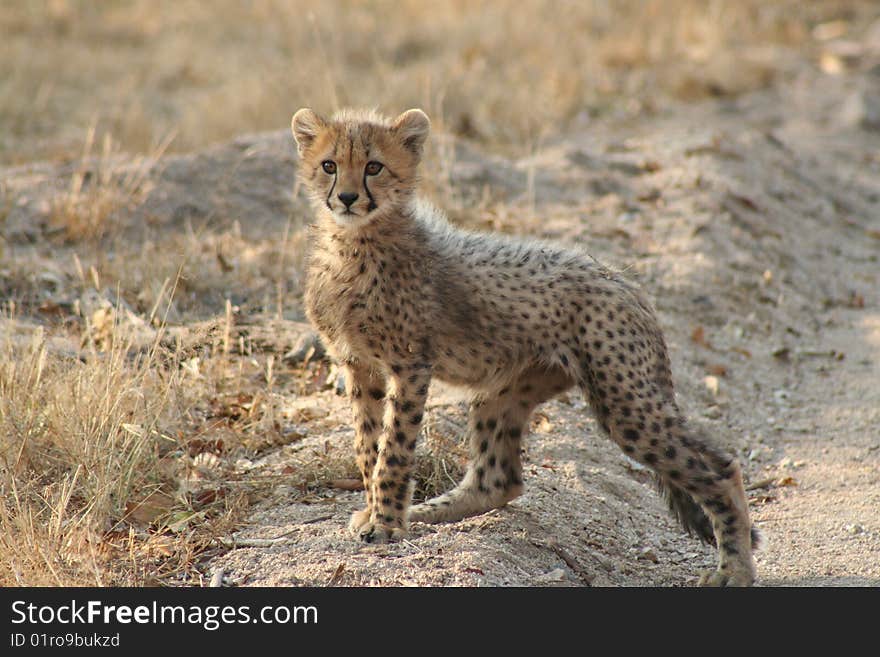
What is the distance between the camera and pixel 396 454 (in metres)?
3.94

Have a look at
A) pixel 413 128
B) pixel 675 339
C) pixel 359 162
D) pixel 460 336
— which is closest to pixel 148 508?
pixel 460 336

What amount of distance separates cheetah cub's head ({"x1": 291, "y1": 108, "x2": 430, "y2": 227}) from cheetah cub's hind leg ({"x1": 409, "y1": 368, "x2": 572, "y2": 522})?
0.79 m

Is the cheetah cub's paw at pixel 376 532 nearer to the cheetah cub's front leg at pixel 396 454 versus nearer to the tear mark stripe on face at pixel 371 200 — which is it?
the cheetah cub's front leg at pixel 396 454

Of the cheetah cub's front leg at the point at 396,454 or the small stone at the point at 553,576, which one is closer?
the small stone at the point at 553,576

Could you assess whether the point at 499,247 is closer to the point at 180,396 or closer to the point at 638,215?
the point at 180,396

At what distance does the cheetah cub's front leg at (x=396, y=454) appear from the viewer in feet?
12.9

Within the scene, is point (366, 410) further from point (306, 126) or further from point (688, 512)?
point (688, 512)

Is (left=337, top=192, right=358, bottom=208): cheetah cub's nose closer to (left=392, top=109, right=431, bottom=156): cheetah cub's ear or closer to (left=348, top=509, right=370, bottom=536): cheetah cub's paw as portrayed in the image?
(left=392, top=109, right=431, bottom=156): cheetah cub's ear

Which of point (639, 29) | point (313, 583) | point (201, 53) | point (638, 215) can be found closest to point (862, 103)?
point (639, 29)

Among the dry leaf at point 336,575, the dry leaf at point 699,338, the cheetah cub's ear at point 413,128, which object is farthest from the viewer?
the dry leaf at point 699,338

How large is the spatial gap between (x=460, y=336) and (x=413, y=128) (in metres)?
0.72

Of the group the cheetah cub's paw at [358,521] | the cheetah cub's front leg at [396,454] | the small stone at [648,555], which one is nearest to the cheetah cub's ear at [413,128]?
the cheetah cub's front leg at [396,454]

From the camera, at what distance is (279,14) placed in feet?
45.3

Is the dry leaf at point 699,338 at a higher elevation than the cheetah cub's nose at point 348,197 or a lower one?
lower
